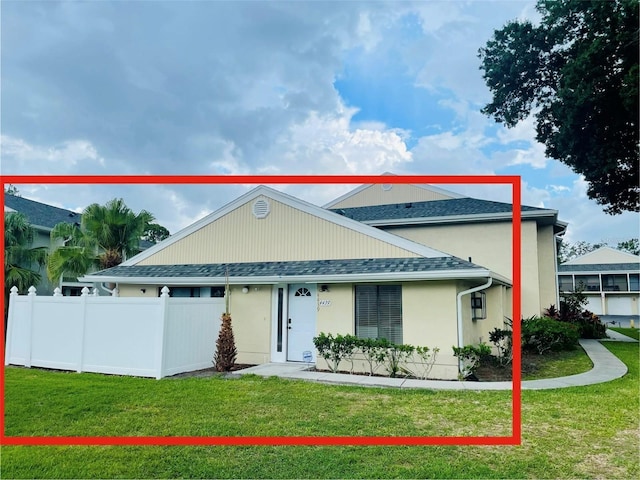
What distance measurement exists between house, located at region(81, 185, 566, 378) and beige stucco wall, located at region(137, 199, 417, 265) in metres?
0.03

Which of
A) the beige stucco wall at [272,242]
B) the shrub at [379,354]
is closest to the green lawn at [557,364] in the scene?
the shrub at [379,354]

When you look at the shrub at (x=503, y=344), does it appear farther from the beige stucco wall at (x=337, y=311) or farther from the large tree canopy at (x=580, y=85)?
the large tree canopy at (x=580, y=85)

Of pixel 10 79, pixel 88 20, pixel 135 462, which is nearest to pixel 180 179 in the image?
pixel 135 462

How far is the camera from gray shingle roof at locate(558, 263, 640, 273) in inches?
1521

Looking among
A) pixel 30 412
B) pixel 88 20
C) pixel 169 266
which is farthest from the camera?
pixel 169 266

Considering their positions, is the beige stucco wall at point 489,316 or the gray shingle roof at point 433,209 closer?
the beige stucco wall at point 489,316

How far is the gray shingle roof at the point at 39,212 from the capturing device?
20.6 meters

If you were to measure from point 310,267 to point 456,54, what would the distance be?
885 centimetres

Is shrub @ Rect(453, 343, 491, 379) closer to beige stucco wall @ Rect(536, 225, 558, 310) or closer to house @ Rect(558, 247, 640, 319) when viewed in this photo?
beige stucco wall @ Rect(536, 225, 558, 310)

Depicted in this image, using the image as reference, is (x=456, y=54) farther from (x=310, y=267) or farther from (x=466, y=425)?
(x=466, y=425)

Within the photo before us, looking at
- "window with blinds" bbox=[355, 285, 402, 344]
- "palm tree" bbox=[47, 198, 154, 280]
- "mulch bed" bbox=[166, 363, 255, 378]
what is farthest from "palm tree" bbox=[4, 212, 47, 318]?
"window with blinds" bbox=[355, 285, 402, 344]

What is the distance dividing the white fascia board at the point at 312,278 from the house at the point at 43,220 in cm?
614

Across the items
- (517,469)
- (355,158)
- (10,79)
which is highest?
(10,79)

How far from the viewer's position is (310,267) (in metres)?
12.4
